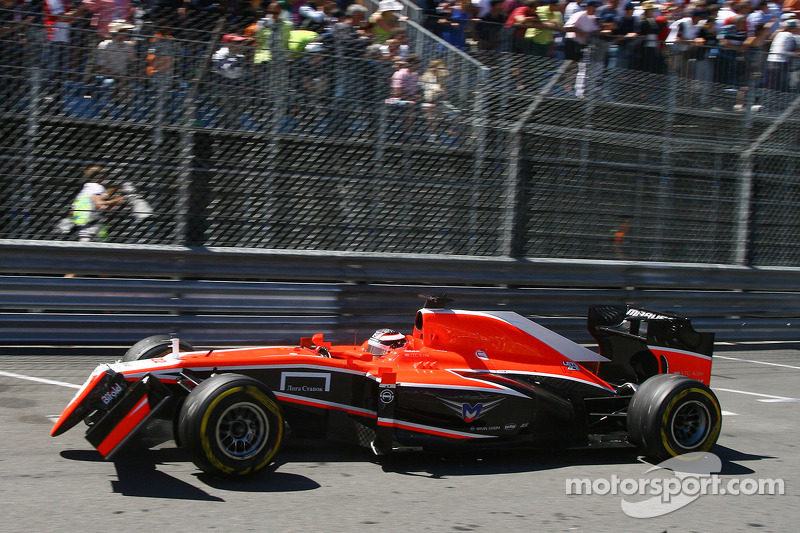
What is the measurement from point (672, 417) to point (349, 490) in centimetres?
227

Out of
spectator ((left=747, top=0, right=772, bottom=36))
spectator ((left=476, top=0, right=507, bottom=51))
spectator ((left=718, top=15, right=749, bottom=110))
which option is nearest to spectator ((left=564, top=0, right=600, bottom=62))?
spectator ((left=476, top=0, right=507, bottom=51))

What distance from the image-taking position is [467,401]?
521 cm

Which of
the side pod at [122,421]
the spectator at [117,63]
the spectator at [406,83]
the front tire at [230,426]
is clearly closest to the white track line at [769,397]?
the spectator at [406,83]

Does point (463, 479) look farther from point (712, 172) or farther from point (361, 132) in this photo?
point (712, 172)

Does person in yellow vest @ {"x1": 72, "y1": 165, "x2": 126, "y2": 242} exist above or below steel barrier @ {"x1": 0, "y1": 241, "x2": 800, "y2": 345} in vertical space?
above

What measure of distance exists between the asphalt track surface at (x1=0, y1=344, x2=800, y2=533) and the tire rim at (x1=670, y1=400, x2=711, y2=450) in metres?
0.29

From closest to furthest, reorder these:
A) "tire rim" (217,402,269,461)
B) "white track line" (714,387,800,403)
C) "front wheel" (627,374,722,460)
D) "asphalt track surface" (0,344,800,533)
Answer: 1. "asphalt track surface" (0,344,800,533)
2. "tire rim" (217,402,269,461)
3. "front wheel" (627,374,722,460)
4. "white track line" (714,387,800,403)

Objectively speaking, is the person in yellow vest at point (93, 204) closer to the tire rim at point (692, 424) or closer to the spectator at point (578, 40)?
the spectator at point (578, 40)

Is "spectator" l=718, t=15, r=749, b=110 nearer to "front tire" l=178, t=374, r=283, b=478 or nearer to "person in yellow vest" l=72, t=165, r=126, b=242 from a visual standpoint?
"person in yellow vest" l=72, t=165, r=126, b=242

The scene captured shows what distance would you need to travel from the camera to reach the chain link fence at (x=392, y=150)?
7.58 m

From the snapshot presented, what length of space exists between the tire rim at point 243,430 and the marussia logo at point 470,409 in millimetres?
1189

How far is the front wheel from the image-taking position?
542cm

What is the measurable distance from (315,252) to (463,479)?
3.96m

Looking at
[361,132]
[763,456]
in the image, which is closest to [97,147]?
[361,132]
